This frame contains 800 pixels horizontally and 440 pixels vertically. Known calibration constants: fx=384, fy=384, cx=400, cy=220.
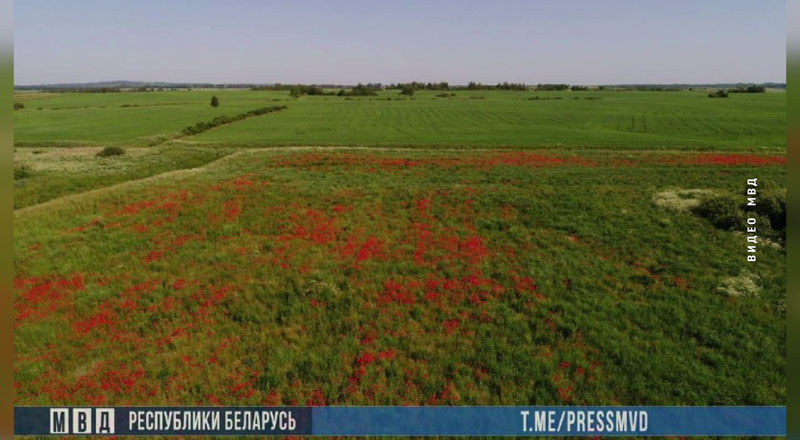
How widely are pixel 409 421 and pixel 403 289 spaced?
5822mm

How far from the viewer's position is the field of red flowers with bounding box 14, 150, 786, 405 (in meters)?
9.35

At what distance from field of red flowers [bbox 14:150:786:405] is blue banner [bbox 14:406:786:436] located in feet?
1.12

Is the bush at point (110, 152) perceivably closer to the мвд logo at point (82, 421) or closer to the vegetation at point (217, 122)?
the vegetation at point (217, 122)

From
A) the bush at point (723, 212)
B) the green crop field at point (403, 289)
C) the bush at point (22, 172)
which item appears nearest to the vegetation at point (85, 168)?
the bush at point (22, 172)

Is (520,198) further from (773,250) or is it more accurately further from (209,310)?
(209,310)

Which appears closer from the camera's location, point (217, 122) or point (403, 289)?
point (403, 289)

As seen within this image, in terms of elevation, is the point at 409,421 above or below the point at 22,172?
below

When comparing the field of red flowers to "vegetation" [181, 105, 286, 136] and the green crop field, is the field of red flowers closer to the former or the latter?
the green crop field

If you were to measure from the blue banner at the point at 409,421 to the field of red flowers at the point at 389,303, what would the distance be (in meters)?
0.34

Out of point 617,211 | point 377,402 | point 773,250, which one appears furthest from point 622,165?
point 377,402

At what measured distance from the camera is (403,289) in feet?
45.6

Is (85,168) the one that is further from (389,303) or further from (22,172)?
(389,303)

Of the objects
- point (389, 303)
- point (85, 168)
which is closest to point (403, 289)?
point (389, 303)

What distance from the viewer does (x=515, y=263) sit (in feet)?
52.1
